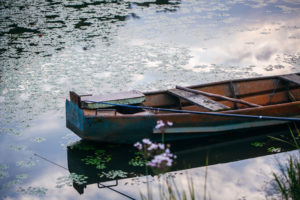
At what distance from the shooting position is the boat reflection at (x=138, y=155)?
18.3ft

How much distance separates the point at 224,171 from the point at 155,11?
10789 millimetres

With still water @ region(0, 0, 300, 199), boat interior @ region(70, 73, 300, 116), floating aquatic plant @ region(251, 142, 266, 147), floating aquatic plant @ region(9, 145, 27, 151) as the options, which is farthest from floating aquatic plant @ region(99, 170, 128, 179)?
floating aquatic plant @ region(251, 142, 266, 147)

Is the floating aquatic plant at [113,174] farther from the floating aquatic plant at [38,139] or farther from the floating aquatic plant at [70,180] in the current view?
the floating aquatic plant at [38,139]

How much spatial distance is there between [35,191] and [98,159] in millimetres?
1038

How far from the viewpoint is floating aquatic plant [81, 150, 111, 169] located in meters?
5.77

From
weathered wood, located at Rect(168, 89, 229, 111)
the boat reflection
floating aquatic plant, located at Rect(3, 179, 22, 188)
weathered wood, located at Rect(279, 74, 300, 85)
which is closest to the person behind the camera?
floating aquatic plant, located at Rect(3, 179, 22, 188)

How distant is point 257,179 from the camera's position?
540 centimetres

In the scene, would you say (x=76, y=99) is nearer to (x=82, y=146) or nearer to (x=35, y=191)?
(x=82, y=146)

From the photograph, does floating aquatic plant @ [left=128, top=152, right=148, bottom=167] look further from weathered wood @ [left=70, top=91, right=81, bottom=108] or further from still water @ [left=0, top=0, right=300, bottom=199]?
weathered wood @ [left=70, top=91, right=81, bottom=108]

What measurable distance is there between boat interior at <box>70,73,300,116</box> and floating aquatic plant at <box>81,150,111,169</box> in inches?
22.8

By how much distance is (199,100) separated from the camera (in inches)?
259

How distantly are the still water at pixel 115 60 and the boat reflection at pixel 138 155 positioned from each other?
0.31ft

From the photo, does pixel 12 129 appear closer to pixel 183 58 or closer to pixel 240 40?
pixel 183 58

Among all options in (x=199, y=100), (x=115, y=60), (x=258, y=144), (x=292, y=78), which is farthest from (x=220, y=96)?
(x=115, y=60)
